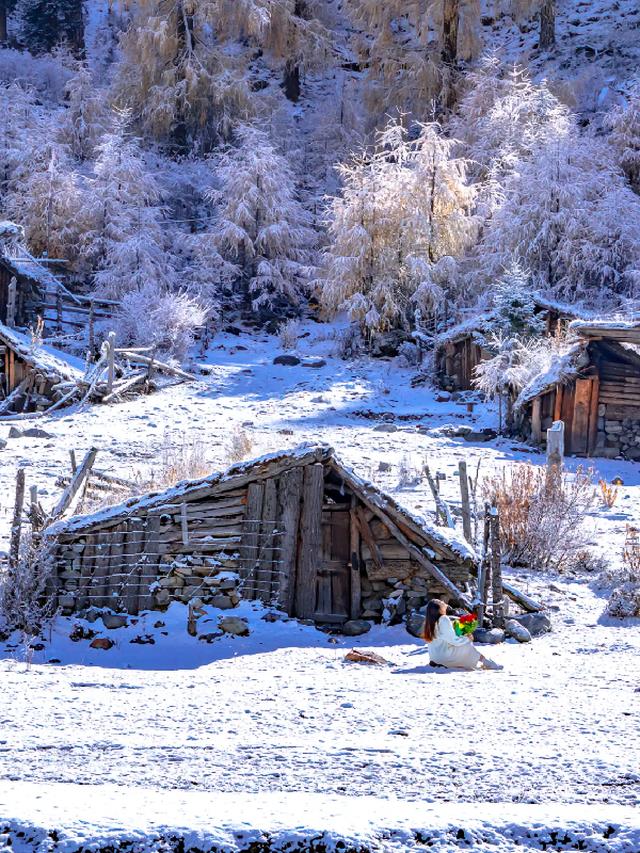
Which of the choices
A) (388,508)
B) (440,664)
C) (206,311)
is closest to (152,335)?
(206,311)

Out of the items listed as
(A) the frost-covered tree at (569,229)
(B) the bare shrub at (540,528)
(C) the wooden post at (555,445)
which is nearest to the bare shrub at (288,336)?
(A) the frost-covered tree at (569,229)

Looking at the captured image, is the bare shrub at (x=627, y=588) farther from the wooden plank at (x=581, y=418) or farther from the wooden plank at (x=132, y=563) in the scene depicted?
the wooden plank at (x=581, y=418)

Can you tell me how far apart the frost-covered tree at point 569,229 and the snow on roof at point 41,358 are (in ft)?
46.8

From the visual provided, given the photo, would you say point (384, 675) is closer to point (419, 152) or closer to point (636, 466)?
point (636, 466)

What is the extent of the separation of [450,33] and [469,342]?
2097 cm

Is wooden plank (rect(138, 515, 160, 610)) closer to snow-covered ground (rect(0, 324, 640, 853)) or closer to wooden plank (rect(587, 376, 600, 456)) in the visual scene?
snow-covered ground (rect(0, 324, 640, 853))

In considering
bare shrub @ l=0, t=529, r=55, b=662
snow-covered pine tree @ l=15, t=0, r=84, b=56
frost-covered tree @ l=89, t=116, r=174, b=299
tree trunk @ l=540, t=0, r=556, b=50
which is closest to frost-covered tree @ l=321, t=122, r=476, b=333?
frost-covered tree @ l=89, t=116, r=174, b=299

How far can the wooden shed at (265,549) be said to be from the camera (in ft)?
37.9

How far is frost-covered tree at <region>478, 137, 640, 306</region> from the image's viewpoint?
32781mm

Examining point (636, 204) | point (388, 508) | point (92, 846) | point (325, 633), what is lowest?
point (325, 633)

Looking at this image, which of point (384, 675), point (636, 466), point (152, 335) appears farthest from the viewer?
point (152, 335)

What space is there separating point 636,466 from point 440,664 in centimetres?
1522

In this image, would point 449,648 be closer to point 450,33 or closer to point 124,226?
point 124,226

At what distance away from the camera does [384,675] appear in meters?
8.91
